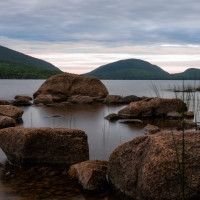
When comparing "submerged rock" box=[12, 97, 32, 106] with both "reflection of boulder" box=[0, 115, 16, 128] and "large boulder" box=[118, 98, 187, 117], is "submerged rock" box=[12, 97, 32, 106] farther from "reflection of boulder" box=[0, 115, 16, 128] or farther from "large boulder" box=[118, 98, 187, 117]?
"reflection of boulder" box=[0, 115, 16, 128]

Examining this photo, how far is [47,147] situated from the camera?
31.2 feet

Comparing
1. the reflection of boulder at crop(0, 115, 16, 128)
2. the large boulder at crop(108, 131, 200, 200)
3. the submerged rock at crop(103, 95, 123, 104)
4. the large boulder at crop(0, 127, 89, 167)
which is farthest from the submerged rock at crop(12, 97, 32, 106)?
the large boulder at crop(108, 131, 200, 200)

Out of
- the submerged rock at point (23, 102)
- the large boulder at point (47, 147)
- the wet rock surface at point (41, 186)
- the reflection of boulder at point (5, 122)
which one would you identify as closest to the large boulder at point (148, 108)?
the reflection of boulder at point (5, 122)

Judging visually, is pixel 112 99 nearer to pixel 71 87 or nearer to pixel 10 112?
pixel 71 87

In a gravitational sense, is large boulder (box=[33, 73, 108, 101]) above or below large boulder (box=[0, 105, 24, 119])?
above

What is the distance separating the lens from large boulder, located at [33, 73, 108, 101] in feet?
116

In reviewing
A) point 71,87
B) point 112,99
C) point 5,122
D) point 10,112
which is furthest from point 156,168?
point 71,87

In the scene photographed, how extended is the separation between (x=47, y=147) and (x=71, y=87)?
26.6m

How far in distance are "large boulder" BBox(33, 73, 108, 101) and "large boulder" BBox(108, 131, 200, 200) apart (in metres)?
27.5

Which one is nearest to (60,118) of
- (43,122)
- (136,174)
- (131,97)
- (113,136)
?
(43,122)

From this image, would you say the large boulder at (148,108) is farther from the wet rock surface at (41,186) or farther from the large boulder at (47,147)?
the wet rock surface at (41,186)

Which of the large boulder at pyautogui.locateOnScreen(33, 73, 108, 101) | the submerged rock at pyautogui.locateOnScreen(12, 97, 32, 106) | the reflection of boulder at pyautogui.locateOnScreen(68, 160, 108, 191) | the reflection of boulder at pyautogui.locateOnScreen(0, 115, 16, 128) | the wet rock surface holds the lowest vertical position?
the wet rock surface

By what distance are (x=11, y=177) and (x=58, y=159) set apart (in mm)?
1468

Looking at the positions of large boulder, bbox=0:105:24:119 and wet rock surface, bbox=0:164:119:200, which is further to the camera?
large boulder, bbox=0:105:24:119
